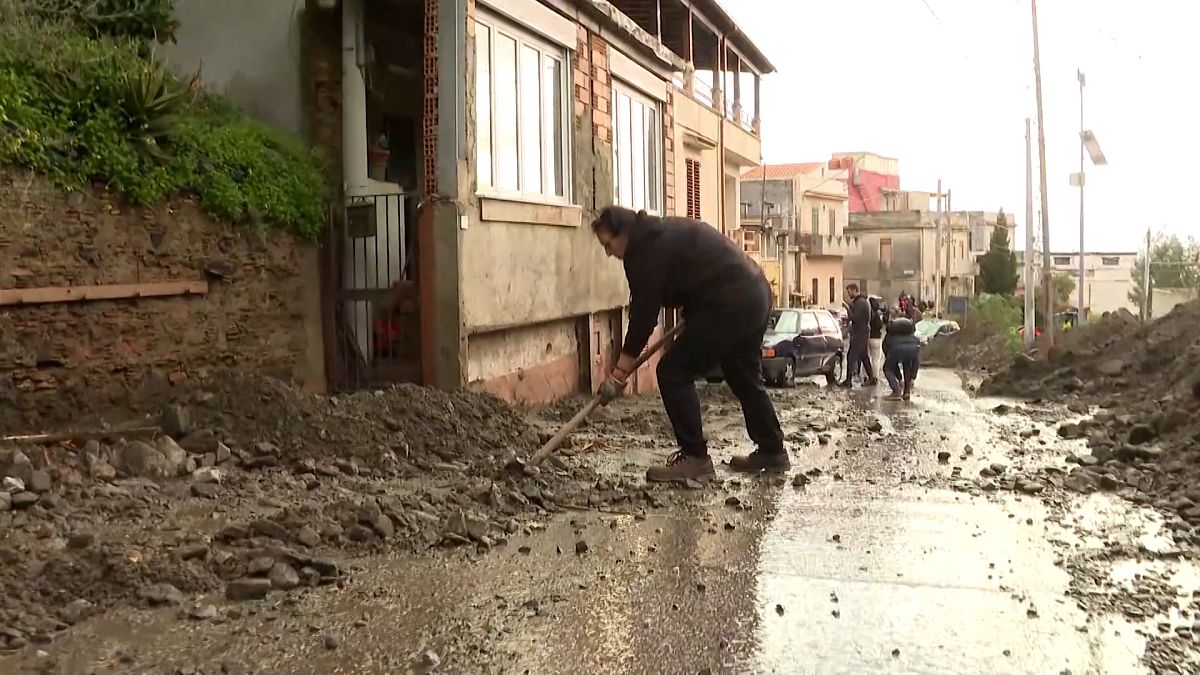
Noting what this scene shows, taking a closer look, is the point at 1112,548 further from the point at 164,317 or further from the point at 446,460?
the point at 164,317

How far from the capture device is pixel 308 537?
4906 millimetres

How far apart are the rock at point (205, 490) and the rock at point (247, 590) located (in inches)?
71.3

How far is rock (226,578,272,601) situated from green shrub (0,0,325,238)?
12.5ft

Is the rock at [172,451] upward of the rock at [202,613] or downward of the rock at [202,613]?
upward

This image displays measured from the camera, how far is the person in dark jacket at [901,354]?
1487 centimetres

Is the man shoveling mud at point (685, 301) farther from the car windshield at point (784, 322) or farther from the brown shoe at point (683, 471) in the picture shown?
the car windshield at point (784, 322)

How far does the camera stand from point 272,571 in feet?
14.7

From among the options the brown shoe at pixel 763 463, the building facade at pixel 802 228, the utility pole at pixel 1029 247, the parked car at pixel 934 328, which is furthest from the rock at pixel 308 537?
the building facade at pixel 802 228

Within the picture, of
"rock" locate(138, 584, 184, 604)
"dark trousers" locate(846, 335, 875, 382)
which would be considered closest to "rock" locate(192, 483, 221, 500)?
"rock" locate(138, 584, 184, 604)

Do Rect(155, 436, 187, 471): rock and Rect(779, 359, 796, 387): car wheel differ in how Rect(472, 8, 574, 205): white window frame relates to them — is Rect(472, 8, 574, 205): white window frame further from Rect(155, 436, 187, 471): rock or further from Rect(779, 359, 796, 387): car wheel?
Rect(779, 359, 796, 387): car wheel

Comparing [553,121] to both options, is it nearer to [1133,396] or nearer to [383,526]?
[383,526]

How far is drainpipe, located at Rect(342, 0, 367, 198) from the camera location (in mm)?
9797

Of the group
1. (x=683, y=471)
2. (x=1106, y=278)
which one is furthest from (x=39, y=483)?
(x=1106, y=278)

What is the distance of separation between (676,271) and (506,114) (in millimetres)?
4301
